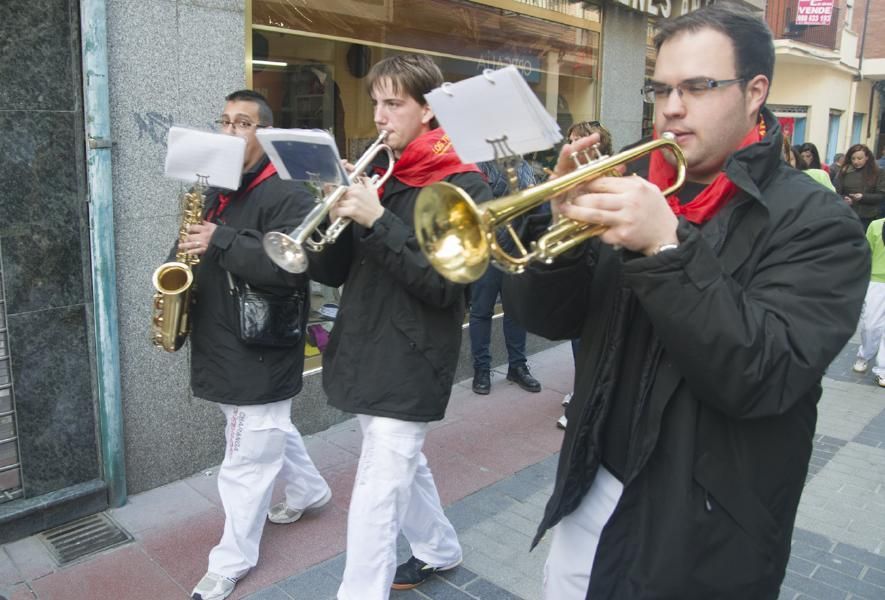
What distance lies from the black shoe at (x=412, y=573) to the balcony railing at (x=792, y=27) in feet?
56.4

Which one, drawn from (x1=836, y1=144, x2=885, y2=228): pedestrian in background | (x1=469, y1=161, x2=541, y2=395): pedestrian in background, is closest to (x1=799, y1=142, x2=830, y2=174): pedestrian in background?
(x1=836, y1=144, x2=885, y2=228): pedestrian in background

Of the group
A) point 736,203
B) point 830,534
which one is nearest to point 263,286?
point 736,203

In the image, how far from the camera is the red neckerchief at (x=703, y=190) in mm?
1678

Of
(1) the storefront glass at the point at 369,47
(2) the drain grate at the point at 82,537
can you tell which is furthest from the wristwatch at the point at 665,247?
(1) the storefront glass at the point at 369,47

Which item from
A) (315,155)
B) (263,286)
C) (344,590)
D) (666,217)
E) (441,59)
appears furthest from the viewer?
(441,59)

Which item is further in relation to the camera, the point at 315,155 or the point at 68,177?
the point at 68,177

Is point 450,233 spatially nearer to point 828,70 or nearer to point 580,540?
point 580,540

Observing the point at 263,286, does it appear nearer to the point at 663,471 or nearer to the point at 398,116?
the point at 398,116

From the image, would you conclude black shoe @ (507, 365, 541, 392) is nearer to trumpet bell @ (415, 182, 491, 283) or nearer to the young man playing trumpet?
the young man playing trumpet

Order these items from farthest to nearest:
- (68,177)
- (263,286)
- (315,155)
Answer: (68,177) → (263,286) → (315,155)

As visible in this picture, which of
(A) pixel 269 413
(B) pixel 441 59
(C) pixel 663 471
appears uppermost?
(B) pixel 441 59

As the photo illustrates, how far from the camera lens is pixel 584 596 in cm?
200

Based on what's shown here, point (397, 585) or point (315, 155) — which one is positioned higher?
point (315, 155)

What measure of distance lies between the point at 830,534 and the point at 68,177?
418 centimetres
